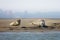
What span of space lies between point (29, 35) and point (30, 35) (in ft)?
0.04

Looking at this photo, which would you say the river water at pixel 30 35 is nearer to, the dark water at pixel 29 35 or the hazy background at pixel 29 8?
the dark water at pixel 29 35

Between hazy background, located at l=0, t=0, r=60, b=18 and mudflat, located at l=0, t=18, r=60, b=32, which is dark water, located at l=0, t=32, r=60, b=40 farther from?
hazy background, located at l=0, t=0, r=60, b=18

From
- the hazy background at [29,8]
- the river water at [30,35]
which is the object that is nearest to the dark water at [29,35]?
the river water at [30,35]

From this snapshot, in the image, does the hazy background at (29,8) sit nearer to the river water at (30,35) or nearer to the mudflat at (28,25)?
the mudflat at (28,25)

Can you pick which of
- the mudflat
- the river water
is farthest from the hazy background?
the river water

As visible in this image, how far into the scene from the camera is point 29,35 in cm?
251

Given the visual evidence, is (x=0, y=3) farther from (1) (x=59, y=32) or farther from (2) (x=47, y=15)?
(1) (x=59, y=32)

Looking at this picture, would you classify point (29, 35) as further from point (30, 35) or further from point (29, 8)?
point (29, 8)

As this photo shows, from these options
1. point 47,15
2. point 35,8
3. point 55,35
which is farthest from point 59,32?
point 35,8

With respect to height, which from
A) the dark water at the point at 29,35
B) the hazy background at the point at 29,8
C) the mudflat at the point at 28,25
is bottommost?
the dark water at the point at 29,35

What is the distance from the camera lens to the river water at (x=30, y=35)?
2480 mm

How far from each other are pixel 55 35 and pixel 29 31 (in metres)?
0.34

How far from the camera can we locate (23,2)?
2.55 m

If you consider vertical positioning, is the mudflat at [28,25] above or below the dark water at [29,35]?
above
